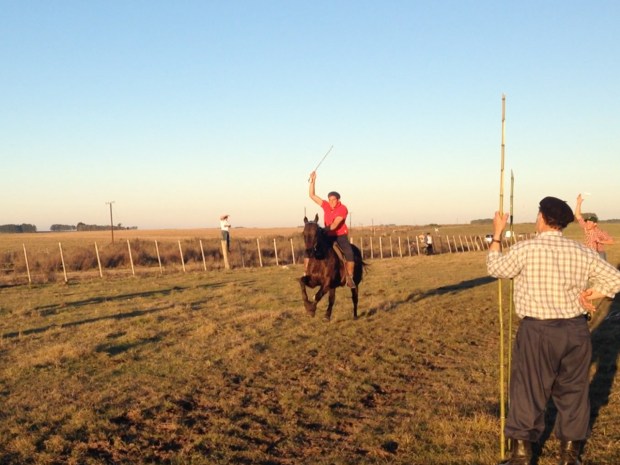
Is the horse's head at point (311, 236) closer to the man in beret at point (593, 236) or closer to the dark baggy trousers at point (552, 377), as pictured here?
the man in beret at point (593, 236)

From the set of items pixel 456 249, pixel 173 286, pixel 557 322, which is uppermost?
pixel 557 322

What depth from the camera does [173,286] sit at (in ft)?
71.5

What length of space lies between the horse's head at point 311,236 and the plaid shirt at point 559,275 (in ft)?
24.4

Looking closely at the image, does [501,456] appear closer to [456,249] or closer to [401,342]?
[401,342]

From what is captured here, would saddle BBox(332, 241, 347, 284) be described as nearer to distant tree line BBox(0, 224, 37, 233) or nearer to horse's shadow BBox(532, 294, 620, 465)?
horse's shadow BBox(532, 294, 620, 465)

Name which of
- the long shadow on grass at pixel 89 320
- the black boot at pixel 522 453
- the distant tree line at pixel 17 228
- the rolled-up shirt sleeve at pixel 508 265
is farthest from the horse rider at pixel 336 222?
the distant tree line at pixel 17 228

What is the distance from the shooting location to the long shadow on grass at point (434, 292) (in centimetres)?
1478

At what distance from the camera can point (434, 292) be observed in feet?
61.2

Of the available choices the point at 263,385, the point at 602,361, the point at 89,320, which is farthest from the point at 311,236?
the point at 89,320

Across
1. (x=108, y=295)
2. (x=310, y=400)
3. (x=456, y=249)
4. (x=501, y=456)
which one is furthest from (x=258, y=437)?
(x=456, y=249)

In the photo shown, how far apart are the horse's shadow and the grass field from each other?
4cm

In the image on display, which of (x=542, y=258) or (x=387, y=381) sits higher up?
(x=542, y=258)

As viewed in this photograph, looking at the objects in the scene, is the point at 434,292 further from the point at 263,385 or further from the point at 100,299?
the point at 263,385

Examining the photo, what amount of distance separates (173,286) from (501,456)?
18.1m
